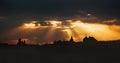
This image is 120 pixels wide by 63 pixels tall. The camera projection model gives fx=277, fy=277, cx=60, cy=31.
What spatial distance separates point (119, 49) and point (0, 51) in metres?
63.8

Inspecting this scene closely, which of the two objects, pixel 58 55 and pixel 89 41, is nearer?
pixel 58 55

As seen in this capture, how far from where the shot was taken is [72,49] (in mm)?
149875

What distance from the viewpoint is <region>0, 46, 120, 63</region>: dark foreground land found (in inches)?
5207

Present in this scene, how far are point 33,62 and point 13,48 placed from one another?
21442mm

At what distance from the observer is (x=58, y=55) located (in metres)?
144

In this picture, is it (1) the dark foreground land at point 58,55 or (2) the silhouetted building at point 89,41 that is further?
(2) the silhouetted building at point 89,41

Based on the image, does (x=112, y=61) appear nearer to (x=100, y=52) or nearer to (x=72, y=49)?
(x=100, y=52)

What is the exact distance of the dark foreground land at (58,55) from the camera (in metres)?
132

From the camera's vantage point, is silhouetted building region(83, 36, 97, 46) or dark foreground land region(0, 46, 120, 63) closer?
dark foreground land region(0, 46, 120, 63)

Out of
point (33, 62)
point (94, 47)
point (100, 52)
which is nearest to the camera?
point (33, 62)

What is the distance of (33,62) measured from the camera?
12988cm

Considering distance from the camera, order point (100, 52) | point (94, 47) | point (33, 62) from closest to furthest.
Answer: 1. point (33, 62)
2. point (100, 52)
3. point (94, 47)

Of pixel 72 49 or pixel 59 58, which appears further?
pixel 72 49

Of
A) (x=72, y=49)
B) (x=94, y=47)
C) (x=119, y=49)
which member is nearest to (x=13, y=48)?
(x=72, y=49)
